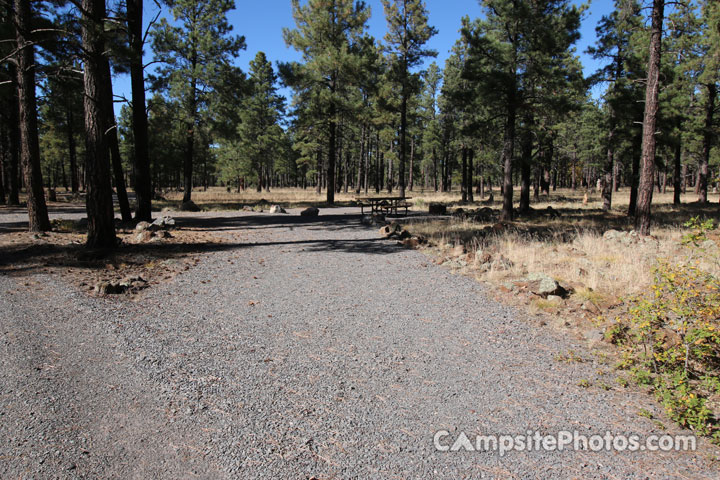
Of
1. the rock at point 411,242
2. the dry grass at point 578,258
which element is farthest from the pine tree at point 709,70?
the rock at point 411,242

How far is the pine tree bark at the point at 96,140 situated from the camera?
8.73 m

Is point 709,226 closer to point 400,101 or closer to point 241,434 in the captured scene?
point 241,434

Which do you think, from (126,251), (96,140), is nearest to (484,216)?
(126,251)

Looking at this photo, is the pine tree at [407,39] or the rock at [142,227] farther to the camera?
the pine tree at [407,39]

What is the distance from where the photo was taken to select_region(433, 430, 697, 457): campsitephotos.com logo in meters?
2.95

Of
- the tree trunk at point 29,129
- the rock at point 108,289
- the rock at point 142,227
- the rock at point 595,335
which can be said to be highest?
the tree trunk at point 29,129

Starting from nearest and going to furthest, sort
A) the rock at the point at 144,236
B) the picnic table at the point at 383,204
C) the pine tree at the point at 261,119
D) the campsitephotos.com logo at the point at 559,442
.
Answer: the campsitephotos.com logo at the point at 559,442 → the rock at the point at 144,236 → the picnic table at the point at 383,204 → the pine tree at the point at 261,119

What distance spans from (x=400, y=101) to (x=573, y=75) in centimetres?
1206

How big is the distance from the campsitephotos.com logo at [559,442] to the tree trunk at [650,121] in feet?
35.0

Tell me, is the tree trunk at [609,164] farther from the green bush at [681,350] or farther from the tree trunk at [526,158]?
the green bush at [681,350]

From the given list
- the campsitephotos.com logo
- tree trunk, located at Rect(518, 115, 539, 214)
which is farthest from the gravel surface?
tree trunk, located at Rect(518, 115, 539, 214)

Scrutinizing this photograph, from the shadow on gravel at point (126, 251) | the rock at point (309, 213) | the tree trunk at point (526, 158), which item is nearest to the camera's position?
the shadow on gravel at point (126, 251)

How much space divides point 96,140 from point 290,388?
313 inches

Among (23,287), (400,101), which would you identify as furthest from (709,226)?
(400,101)
